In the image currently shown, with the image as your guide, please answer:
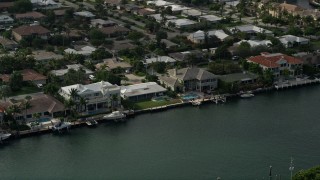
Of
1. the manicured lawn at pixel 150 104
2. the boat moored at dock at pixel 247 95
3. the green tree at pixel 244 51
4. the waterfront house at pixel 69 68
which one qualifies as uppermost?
the green tree at pixel 244 51

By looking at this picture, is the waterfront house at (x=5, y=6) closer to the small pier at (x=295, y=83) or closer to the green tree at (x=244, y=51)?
the green tree at (x=244, y=51)

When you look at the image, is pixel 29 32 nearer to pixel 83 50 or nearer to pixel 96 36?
pixel 96 36

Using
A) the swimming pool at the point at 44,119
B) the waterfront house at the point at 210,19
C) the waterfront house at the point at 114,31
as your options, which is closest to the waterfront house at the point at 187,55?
the waterfront house at the point at 114,31

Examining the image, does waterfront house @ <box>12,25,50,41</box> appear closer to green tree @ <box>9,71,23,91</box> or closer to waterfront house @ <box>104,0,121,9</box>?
green tree @ <box>9,71,23,91</box>

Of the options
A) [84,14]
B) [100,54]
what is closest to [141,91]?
[100,54]

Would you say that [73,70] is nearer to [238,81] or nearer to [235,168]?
[238,81]

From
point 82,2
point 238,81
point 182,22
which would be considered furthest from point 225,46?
point 82,2
